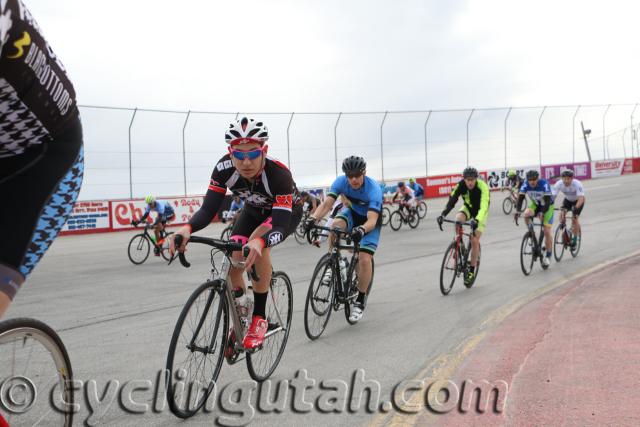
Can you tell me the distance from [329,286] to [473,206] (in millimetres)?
4341

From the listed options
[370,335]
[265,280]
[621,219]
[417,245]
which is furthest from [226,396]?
[621,219]

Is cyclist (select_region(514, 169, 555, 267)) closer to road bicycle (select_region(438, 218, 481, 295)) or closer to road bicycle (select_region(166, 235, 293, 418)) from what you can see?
road bicycle (select_region(438, 218, 481, 295))

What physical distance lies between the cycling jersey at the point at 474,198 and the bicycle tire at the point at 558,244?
128 inches

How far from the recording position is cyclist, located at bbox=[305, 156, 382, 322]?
6.79 meters


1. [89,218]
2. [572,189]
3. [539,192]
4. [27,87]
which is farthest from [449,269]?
[89,218]

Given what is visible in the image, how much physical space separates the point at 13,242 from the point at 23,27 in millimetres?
709

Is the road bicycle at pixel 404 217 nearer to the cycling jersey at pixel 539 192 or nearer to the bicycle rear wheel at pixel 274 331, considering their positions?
the cycling jersey at pixel 539 192

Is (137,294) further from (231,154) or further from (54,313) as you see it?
(231,154)

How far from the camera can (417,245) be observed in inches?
624

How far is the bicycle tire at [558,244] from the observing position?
40.0 ft

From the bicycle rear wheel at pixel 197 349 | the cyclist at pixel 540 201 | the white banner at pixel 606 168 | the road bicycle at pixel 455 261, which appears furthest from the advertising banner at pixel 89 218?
the white banner at pixel 606 168

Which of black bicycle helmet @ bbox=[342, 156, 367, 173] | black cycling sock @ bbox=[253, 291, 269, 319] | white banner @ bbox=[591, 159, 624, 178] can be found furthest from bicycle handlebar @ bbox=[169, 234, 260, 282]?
white banner @ bbox=[591, 159, 624, 178]

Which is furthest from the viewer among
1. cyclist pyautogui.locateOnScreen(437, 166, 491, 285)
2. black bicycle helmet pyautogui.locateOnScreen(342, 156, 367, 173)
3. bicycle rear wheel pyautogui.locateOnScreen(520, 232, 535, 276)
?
bicycle rear wheel pyautogui.locateOnScreen(520, 232, 535, 276)

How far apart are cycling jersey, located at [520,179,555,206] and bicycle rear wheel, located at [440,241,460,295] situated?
3145 mm
